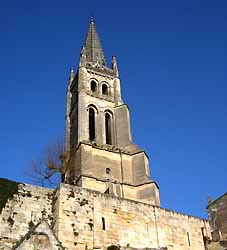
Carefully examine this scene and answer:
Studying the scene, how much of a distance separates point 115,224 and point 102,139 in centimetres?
1437

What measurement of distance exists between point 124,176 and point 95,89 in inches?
424

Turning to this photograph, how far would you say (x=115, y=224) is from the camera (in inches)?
725

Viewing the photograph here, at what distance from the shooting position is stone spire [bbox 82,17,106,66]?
1633 inches

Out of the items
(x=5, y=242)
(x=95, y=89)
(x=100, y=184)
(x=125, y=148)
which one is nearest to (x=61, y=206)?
(x=5, y=242)

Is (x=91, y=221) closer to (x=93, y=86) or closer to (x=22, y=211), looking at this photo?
(x=22, y=211)

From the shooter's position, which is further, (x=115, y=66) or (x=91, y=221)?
(x=115, y=66)

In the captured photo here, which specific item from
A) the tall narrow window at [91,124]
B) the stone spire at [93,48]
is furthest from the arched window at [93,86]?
the stone spire at [93,48]

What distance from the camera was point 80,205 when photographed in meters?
17.9

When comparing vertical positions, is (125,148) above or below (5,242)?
above

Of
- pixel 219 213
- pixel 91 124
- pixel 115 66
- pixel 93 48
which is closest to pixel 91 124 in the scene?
pixel 91 124

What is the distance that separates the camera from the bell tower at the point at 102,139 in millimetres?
28438

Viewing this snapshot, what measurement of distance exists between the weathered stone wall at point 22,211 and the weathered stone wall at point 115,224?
72cm

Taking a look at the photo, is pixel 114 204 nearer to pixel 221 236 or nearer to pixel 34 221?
pixel 34 221

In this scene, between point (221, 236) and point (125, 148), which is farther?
point (125, 148)
